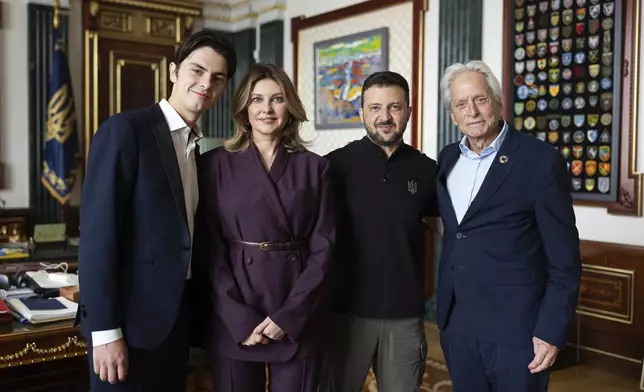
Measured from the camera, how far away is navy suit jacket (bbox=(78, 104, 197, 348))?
60.7 inches

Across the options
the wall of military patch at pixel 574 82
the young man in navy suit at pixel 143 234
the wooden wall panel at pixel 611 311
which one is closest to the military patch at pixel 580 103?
the wall of military patch at pixel 574 82

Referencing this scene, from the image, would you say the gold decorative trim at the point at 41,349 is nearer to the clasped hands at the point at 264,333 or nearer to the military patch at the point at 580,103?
the clasped hands at the point at 264,333

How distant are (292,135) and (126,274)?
0.59 m

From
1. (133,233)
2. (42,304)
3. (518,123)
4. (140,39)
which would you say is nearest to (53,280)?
(42,304)

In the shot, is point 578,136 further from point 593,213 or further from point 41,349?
point 41,349

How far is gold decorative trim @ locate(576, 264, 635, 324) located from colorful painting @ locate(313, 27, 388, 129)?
2233 millimetres

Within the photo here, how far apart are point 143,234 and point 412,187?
83cm

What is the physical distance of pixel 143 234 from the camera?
1611 mm

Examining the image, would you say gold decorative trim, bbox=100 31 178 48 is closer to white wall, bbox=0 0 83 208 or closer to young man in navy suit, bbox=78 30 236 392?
white wall, bbox=0 0 83 208

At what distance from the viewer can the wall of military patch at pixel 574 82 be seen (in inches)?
142

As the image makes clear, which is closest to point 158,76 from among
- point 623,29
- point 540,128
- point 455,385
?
point 540,128

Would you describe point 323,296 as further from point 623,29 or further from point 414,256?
point 623,29

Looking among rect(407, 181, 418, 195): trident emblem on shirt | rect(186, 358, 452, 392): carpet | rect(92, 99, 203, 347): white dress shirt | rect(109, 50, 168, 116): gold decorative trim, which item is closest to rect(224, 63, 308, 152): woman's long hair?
rect(92, 99, 203, 347): white dress shirt

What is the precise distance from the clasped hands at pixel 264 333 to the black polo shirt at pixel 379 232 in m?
0.36
